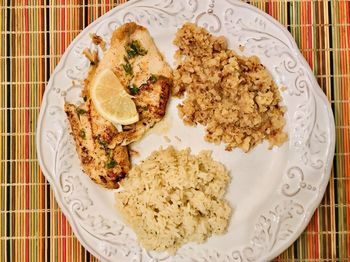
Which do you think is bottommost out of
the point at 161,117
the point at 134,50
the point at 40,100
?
the point at 161,117

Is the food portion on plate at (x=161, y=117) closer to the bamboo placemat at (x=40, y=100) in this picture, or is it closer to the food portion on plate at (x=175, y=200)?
the food portion on plate at (x=175, y=200)


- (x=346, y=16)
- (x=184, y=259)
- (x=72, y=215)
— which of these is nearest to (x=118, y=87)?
(x=72, y=215)

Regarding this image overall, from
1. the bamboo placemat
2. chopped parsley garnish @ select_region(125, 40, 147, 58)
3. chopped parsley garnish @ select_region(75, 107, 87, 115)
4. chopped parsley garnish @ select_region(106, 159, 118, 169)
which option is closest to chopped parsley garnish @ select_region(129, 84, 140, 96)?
chopped parsley garnish @ select_region(125, 40, 147, 58)

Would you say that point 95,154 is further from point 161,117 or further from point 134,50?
point 134,50

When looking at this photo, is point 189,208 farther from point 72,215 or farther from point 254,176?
A: point 72,215

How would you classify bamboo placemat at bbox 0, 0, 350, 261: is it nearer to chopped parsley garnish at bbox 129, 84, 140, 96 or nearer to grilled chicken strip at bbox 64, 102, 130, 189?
grilled chicken strip at bbox 64, 102, 130, 189

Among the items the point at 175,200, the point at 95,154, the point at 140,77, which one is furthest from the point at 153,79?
the point at 175,200
